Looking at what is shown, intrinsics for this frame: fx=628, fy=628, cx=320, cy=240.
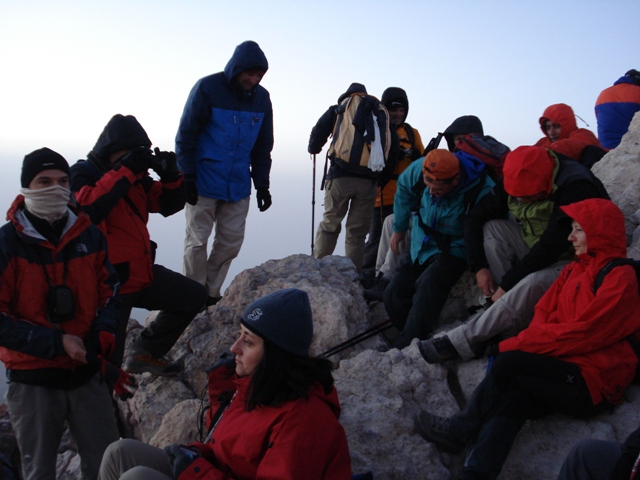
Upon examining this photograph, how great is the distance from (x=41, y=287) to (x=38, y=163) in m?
0.80

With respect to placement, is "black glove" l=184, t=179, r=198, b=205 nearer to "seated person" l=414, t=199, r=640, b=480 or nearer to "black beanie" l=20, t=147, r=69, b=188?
"black beanie" l=20, t=147, r=69, b=188

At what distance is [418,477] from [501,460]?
0.54m

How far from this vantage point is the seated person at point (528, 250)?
4879 mm

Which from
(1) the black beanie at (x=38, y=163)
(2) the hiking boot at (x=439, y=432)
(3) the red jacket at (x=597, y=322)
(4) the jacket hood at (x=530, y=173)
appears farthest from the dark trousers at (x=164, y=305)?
(4) the jacket hood at (x=530, y=173)

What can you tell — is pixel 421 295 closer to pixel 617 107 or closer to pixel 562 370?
pixel 562 370

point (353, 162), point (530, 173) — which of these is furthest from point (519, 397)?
point (353, 162)

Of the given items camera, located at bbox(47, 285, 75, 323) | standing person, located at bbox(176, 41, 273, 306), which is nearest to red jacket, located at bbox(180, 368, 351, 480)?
camera, located at bbox(47, 285, 75, 323)

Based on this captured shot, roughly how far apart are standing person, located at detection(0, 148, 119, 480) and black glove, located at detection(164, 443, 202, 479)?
41.3 inches

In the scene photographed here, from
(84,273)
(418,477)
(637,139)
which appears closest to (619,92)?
(637,139)

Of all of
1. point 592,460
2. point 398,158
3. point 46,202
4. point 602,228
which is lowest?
point 592,460

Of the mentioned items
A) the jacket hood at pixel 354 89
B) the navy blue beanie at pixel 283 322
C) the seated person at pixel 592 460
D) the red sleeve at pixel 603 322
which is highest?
the jacket hood at pixel 354 89

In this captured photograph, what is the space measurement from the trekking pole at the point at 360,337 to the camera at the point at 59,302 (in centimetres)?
245

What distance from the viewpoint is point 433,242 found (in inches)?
232

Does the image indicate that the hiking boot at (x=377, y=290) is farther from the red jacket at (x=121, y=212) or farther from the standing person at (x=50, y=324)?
the standing person at (x=50, y=324)
